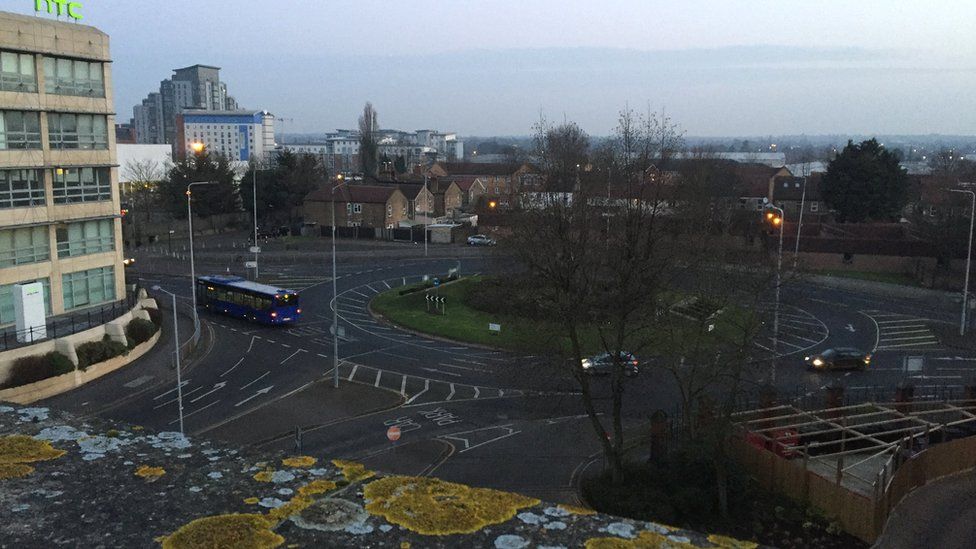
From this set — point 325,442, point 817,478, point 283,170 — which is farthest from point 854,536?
point 283,170

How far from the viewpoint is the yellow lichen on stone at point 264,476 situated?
761cm

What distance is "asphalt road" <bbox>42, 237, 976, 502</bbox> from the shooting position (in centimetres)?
2461

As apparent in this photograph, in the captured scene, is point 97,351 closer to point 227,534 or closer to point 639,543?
point 227,534

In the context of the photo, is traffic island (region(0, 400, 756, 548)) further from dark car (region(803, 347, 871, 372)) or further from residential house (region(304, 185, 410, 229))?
residential house (region(304, 185, 410, 229))

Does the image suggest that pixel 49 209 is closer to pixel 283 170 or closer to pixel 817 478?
pixel 817 478

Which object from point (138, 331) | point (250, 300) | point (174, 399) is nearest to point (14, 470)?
point (174, 399)

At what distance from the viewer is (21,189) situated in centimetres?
3544

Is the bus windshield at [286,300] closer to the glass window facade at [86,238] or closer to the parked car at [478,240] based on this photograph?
the glass window facade at [86,238]

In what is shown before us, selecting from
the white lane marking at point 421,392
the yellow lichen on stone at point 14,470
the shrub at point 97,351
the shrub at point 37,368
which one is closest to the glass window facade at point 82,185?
the shrub at point 97,351

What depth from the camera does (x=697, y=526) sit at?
18641 millimetres

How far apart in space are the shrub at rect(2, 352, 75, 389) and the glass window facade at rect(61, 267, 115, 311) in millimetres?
8038

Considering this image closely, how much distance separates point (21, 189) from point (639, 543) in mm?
37647

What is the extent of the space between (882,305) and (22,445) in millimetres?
51614

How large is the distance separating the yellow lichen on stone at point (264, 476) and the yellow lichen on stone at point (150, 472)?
97cm
